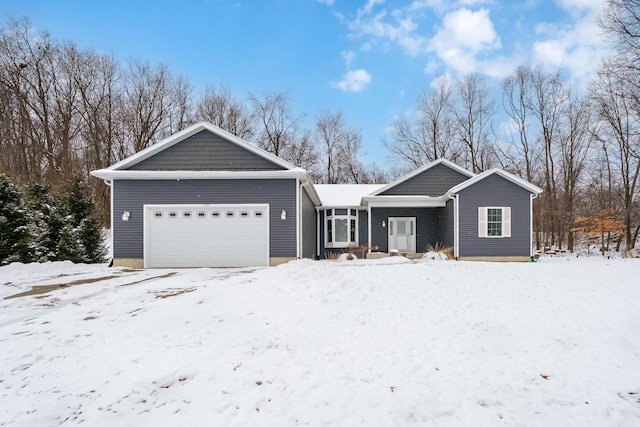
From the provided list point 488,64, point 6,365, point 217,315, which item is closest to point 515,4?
point 488,64

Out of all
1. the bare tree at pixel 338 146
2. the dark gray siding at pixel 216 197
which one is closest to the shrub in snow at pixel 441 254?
the dark gray siding at pixel 216 197

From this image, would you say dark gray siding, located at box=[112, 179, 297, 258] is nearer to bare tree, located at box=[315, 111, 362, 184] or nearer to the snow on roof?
the snow on roof

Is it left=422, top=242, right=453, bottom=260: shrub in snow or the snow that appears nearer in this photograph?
the snow

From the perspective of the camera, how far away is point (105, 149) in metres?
22.8

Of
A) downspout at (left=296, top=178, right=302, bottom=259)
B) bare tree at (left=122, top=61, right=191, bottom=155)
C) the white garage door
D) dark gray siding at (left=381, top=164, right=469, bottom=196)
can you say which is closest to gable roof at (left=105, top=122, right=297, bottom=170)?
downspout at (left=296, top=178, right=302, bottom=259)

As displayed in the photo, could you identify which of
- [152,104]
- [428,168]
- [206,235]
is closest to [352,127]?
[428,168]

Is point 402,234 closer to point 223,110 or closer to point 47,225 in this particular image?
point 47,225

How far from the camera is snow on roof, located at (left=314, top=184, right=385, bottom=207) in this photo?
17.0 metres

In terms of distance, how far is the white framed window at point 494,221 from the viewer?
13586 mm

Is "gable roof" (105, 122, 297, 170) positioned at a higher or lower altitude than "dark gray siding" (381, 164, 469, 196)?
higher

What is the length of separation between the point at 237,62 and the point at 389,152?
15025mm

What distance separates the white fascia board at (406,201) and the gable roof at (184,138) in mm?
5180

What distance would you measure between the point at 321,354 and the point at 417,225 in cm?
1321

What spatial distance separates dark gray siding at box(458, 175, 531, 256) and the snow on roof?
5.14 m
